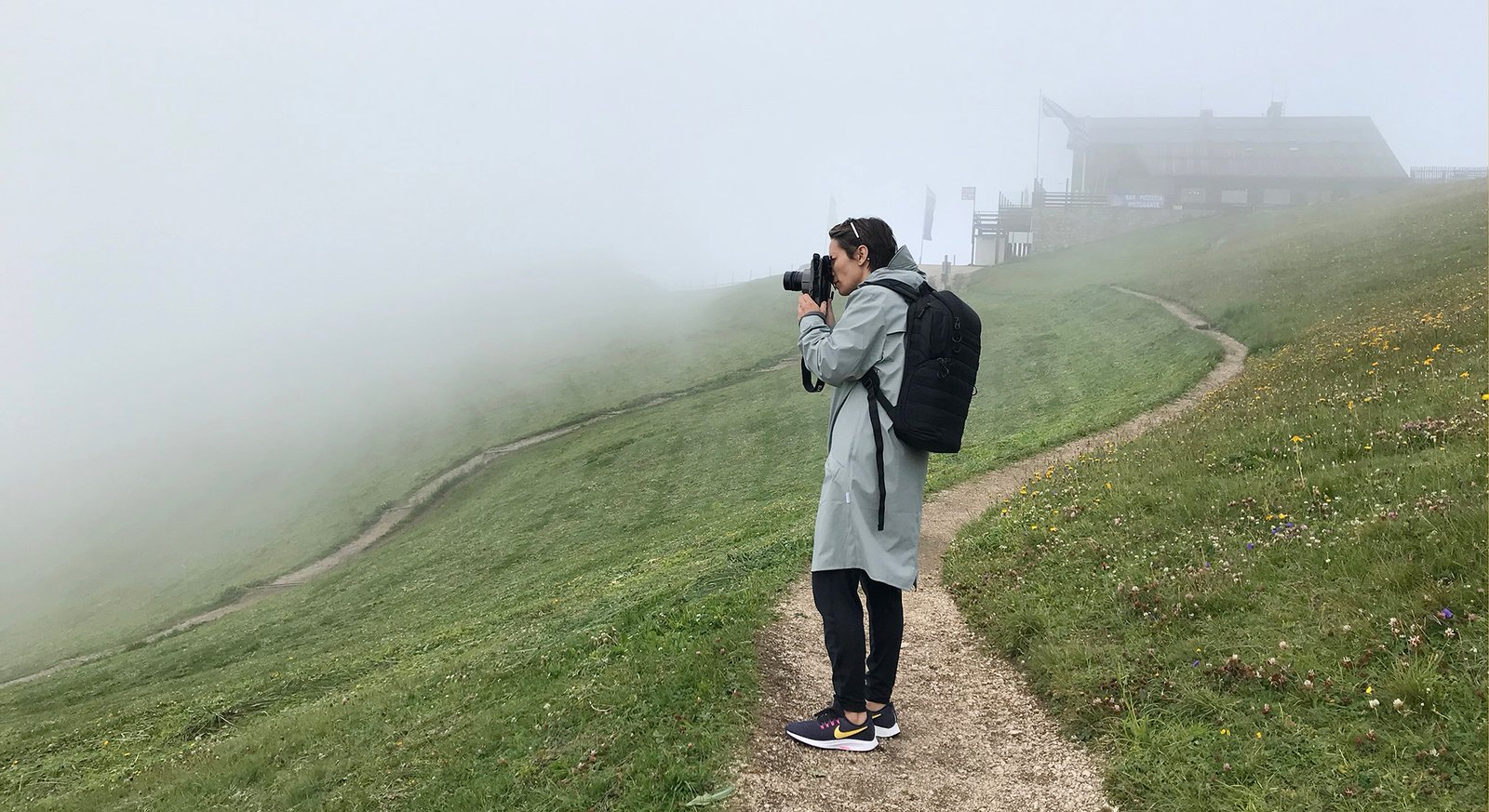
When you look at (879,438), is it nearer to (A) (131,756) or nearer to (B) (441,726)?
(B) (441,726)

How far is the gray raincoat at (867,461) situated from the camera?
6031 mm

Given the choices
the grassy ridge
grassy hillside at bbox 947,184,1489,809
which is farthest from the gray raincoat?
grassy hillside at bbox 947,184,1489,809

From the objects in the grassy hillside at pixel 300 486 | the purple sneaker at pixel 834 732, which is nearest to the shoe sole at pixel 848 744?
→ the purple sneaker at pixel 834 732

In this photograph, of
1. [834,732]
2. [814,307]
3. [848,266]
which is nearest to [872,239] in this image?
[848,266]

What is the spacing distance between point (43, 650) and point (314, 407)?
1912 inches

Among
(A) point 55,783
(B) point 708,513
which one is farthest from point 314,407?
(A) point 55,783

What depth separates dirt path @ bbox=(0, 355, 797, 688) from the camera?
110ft

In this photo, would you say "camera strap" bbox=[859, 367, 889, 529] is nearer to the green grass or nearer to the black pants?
the black pants

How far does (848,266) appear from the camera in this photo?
6.44 meters

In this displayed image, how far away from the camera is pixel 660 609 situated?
12.1 m

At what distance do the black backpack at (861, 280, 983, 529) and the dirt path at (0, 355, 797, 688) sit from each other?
36890mm

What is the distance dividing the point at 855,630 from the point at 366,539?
142 feet

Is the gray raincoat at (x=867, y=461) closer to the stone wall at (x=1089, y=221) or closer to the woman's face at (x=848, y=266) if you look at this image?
the woman's face at (x=848, y=266)

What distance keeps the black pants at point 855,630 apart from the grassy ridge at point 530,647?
1.23 meters
